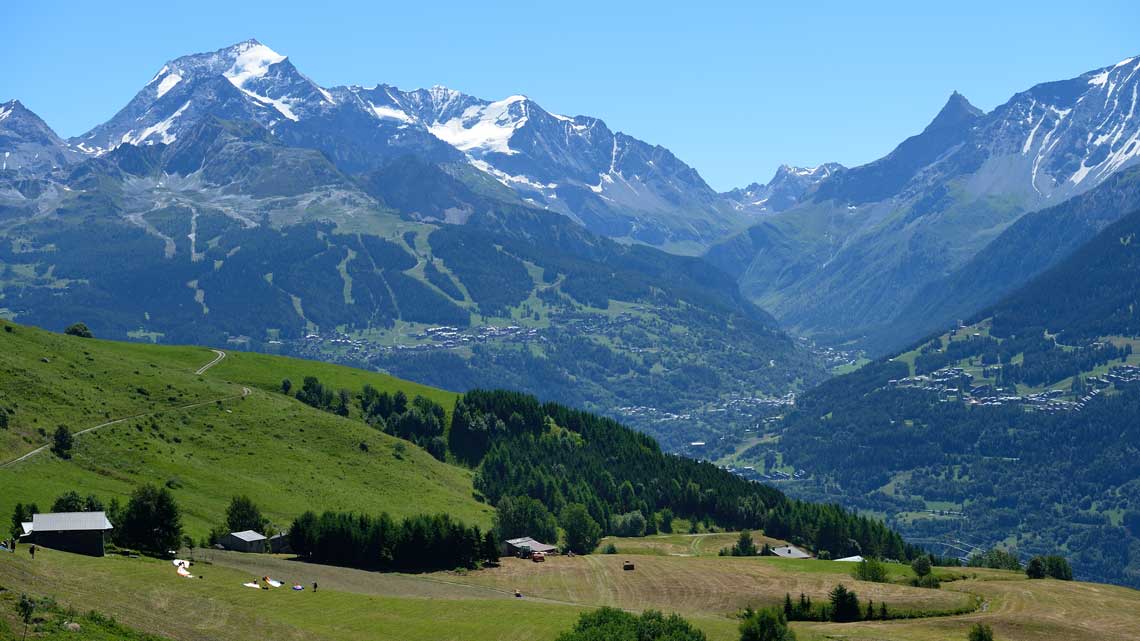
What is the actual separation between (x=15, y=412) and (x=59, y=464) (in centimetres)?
1621

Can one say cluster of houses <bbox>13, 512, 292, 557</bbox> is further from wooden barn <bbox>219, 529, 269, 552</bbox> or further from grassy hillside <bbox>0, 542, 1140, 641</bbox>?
wooden barn <bbox>219, 529, 269, 552</bbox>

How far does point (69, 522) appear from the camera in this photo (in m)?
133

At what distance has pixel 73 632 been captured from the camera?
86.6 metres

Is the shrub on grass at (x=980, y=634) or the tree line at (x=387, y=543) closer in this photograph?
the shrub on grass at (x=980, y=634)

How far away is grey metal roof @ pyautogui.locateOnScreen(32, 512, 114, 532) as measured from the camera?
132 m

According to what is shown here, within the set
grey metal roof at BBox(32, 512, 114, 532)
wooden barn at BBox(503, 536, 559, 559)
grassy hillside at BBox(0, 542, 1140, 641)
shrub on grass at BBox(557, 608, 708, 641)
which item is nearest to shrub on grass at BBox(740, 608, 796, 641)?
grassy hillside at BBox(0, 542, 1140, 641)

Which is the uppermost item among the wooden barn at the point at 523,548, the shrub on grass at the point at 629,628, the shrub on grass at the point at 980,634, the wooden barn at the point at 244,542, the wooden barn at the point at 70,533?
the wooden barn at the point at 523,548

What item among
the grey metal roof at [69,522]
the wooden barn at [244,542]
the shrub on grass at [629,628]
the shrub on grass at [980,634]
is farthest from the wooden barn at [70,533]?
the shrub on grass at [980,634]

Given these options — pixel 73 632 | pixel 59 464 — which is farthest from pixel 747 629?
pixel 59 464

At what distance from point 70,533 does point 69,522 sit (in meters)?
1.70

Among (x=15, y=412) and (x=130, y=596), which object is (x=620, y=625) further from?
(x=15, y=412)

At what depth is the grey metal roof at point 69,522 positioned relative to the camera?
5182 inches

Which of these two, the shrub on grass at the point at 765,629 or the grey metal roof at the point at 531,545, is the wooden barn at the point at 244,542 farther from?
the shrub on grass at the point at 765,629

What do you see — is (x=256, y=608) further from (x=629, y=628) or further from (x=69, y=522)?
(x=629, y=628)
